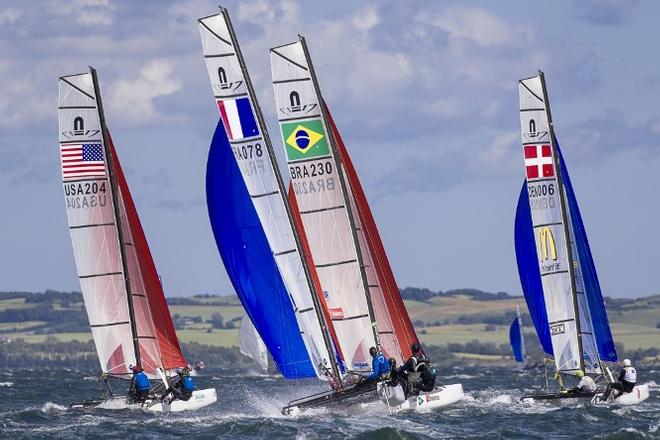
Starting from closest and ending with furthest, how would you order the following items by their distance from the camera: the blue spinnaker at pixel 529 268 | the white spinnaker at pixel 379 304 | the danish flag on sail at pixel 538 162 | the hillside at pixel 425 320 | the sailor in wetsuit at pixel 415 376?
the sailor in wetsuit at pixel 415 376
the white spinnaker at pixel 379 304
the danish flag on sail at pixel 538 162
the blue spinnaker at pixel 529 268
the hillside at pixel 425 320

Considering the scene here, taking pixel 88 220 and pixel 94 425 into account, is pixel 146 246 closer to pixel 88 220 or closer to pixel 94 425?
pixel 88 220

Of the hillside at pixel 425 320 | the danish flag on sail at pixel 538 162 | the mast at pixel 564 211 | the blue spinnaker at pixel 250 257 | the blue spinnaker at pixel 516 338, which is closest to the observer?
the blue spinnaker at pixel 250 257

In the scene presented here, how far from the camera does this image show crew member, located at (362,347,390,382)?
3869cm

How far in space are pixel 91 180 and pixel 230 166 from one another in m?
4.47

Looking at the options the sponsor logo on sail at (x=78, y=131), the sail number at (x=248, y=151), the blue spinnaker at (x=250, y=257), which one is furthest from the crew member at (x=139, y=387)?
the sail number at (x=248, y=151)

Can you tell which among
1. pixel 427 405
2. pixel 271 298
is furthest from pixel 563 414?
pixel 271 298

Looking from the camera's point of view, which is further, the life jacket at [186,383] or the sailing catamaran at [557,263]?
the sailing catamaran at [557,263]

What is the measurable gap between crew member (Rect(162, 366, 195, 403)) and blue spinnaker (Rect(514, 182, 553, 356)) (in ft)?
31.8

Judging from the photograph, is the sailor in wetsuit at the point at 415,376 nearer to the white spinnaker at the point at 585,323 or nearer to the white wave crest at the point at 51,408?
the white spinnaker at the point at 585,323

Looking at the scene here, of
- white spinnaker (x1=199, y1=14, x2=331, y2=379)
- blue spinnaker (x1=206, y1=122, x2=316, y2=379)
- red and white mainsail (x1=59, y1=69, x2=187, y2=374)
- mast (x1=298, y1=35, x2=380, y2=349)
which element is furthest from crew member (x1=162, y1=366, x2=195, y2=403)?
mast (x1=298, y1=35, x2=380, y2=349)

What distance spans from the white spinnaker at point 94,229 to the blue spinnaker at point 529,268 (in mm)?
10729

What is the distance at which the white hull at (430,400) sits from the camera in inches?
1521

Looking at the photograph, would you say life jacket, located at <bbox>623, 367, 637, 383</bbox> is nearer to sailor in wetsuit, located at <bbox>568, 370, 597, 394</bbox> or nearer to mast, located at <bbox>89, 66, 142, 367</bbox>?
sailor in wetsuit, located at <bbox>568, 370, 597, 394</bbox>

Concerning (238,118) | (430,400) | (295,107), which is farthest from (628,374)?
(238,118)
